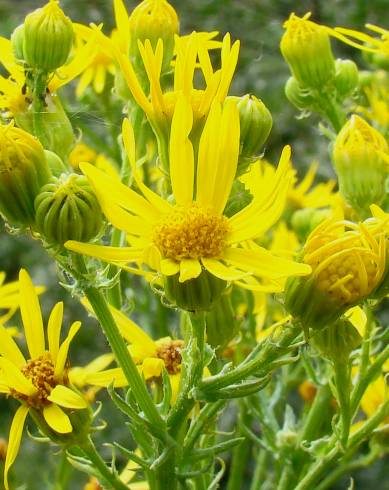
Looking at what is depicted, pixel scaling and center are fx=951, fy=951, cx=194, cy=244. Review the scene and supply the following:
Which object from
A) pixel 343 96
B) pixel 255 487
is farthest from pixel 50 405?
pixel 343 96

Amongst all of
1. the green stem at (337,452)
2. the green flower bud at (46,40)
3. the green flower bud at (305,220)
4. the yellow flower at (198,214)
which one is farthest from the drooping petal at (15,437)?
the green flower bud at (305,220)

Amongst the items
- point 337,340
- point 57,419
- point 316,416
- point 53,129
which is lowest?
point 316,416

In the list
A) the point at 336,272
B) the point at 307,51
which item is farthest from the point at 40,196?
Answer: the point at 307,51

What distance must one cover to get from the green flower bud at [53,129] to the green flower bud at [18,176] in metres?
0.21

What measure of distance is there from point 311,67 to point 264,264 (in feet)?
2.33

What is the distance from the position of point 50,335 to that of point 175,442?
24 cm

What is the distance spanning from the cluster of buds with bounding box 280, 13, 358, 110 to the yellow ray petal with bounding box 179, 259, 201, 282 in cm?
68

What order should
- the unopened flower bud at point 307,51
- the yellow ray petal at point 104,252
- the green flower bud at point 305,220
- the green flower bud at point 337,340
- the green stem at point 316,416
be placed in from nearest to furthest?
the yellow ray petal at point 104,252, the green flower bud at point 337,340, the green stem at point 316,416, the unopened flower bud at point 307,51, the green flower bud at point 305,220

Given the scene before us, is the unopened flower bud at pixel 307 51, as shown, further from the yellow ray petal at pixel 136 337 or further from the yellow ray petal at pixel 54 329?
the yellow ray petal at pixel 54 329

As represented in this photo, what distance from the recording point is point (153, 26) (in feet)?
4.77

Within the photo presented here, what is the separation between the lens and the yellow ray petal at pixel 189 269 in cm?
104

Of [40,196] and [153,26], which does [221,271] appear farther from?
[153,26]

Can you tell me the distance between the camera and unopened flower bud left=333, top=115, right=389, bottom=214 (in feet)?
4.74

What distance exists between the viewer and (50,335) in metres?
1.30
